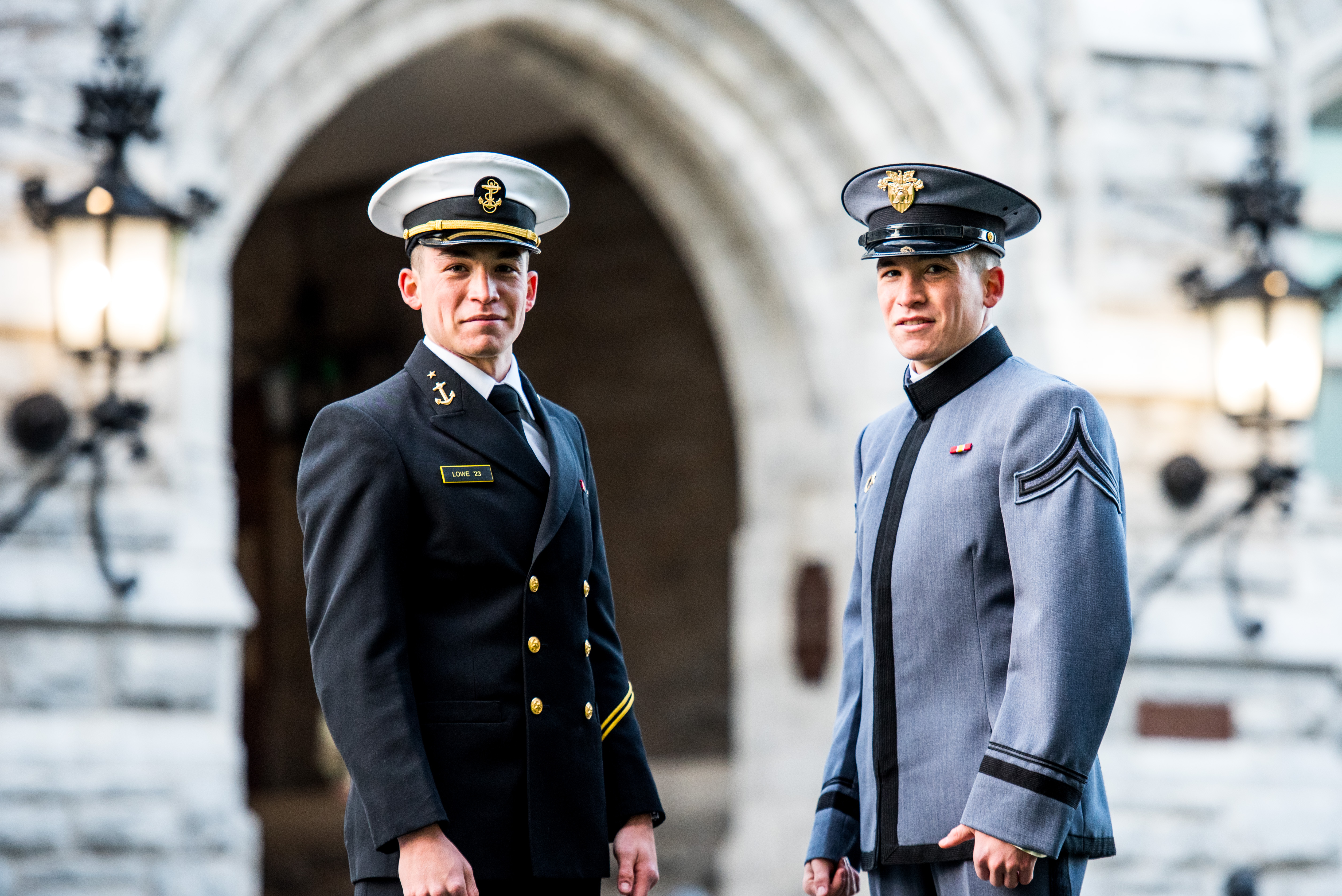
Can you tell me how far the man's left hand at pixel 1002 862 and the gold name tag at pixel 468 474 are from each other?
31.8 inches

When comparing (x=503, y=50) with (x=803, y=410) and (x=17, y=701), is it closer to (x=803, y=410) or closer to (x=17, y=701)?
(x=803, y=410)

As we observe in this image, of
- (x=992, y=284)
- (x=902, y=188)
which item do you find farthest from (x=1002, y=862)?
(x=902, y=188)

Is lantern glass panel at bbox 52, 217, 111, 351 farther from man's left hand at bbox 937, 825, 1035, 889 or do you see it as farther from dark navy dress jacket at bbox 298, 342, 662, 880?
man's left hand at bbox 937, 825, 1035, 889

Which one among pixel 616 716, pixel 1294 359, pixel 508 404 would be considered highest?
pixel 1294 359

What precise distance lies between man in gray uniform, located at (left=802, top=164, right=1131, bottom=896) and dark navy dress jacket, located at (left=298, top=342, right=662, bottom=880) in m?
0.40

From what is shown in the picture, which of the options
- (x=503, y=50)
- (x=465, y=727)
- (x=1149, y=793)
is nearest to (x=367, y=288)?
(x=503, y=50)

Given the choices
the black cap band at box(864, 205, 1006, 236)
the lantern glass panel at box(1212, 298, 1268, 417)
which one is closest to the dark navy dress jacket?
the black cap band at box(864, 205, 1006, 236)

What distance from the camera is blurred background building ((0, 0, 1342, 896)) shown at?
4707 millimetres

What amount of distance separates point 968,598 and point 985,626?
0.05 meters

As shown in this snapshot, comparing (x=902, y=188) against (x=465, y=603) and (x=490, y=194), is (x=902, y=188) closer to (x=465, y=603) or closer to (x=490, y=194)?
(x=490, y=194)

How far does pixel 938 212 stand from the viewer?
253cm

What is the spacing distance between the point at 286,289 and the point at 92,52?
438 centimetres

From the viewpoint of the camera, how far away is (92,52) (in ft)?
15.9

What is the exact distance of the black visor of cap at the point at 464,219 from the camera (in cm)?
242
